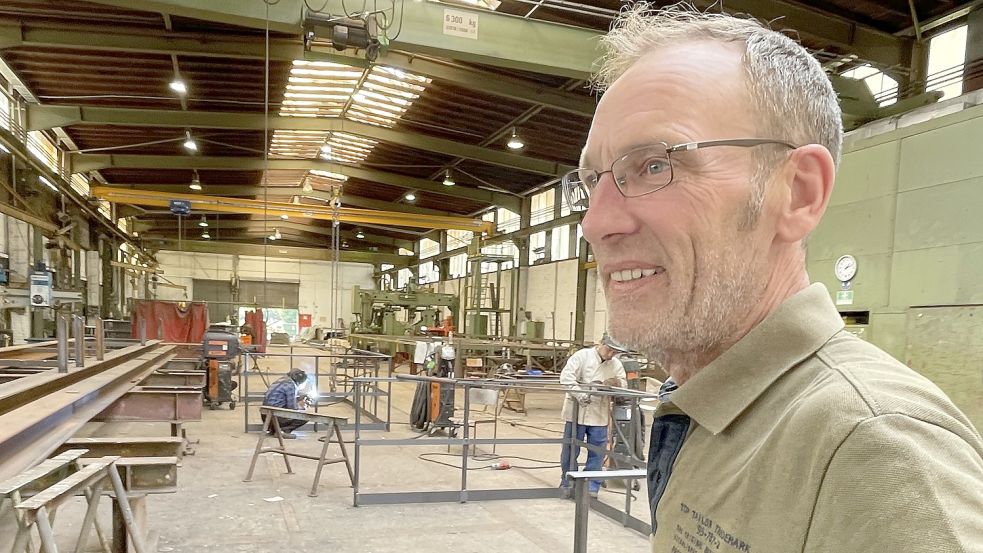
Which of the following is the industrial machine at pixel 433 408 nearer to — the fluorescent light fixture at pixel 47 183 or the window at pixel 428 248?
the fluorescent light fixture at pixel 47 183

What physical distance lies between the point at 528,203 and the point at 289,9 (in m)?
12.0

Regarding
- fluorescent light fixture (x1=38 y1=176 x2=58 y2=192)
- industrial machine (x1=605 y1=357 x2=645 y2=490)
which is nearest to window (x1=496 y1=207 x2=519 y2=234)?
fluorescent light fixture (x1=38 y1=176 x2=58 y2=192)

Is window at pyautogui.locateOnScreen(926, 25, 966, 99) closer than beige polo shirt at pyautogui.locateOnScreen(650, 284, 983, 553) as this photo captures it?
No

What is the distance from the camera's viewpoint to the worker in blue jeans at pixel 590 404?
571 centimetres

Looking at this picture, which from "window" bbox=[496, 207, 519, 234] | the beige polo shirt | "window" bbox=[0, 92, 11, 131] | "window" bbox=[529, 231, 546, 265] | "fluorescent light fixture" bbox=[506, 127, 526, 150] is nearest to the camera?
the beige polo shirt

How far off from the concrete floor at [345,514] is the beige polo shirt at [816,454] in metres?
4.01

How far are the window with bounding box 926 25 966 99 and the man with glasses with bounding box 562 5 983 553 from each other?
821cm

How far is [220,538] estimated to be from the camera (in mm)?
4234

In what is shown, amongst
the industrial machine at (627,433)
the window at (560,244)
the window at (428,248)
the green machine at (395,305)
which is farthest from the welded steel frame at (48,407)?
the window at (428,248)

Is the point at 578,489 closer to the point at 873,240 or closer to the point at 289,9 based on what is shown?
the point at 873,240

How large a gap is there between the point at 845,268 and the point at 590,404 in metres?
2.77

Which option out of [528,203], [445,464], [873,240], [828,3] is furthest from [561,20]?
[528,203]

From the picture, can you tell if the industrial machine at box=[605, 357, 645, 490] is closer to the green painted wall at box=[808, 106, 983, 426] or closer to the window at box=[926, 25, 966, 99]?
the green painted wall at box=[808, 106, 983, 426]

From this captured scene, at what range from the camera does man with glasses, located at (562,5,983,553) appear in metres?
0.56
